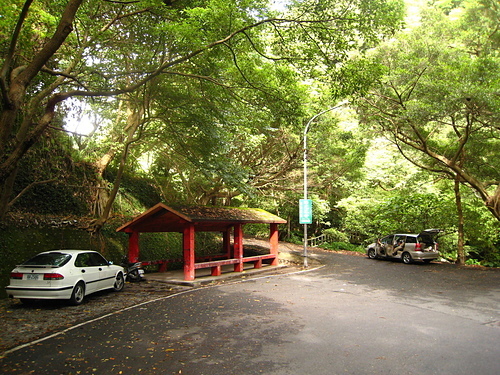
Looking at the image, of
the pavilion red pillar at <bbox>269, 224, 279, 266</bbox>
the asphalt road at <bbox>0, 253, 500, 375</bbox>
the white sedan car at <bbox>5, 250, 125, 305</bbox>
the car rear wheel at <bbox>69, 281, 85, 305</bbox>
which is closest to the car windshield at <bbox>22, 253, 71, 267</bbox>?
the white sedan car at <bbox>5, 250, 125, 305</bbox>

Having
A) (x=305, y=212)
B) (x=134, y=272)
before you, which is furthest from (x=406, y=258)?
(x=134, y=272)

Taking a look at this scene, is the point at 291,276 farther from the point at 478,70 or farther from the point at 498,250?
the point at 498,250

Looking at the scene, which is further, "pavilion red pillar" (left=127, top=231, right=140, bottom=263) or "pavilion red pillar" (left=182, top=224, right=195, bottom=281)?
"pavilion red pillar" (left=127, top=231, right=140, bottom=263)

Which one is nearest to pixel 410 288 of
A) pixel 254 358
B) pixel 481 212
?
pixel 254 358

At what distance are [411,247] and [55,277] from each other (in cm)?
1803

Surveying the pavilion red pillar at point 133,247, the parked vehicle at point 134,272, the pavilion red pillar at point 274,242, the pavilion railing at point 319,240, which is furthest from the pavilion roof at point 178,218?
the pavilion railing at point 319,240

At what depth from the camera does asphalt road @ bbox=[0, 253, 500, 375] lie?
540 cm

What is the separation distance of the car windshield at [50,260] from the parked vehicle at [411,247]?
17668mm

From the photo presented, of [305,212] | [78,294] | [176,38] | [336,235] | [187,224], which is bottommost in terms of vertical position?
[78,294]

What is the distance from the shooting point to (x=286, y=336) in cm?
693

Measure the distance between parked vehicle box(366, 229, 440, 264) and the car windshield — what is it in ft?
58.0

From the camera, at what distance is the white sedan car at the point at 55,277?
9.17 m

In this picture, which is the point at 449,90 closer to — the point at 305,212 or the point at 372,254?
the point at 305,212

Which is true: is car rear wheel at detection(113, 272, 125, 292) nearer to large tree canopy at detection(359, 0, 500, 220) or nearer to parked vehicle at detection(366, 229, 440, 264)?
large tree canopy at detection(359, 0, 500, 220)
